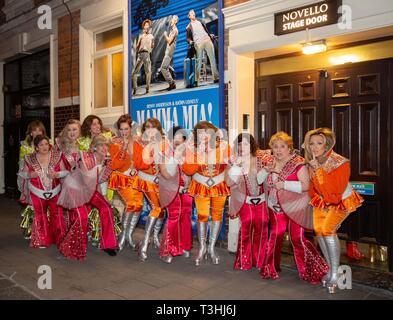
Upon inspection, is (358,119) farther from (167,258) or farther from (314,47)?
(167,258)

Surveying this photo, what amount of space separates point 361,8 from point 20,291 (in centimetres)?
455

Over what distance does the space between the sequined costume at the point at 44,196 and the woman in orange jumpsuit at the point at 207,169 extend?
76.4 inches

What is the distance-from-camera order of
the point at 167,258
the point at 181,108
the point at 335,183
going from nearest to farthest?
the point at 335,183
the point at 167,258
the point at 181,108

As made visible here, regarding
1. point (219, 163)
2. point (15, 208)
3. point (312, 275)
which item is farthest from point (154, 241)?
→ point (15, 208)

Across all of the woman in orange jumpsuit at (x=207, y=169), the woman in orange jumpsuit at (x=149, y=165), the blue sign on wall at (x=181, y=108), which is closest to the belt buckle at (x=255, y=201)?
the woman in orange jumpsuit at (x=207, y=169)

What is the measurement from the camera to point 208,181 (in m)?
4.86

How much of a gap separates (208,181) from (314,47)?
1974 millimetres

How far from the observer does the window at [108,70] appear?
25.6 ft

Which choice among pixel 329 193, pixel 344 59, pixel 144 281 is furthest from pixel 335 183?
pixel 144 281

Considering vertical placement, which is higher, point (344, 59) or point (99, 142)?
point (344, 59)

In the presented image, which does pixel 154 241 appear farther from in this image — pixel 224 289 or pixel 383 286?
pixel 383 286

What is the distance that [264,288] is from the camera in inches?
166

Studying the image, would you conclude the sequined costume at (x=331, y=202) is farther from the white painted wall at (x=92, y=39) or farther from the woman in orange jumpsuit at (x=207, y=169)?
the white painted wall at (x=92, y=39)

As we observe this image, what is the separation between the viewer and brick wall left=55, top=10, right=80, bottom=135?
8.32 metres
